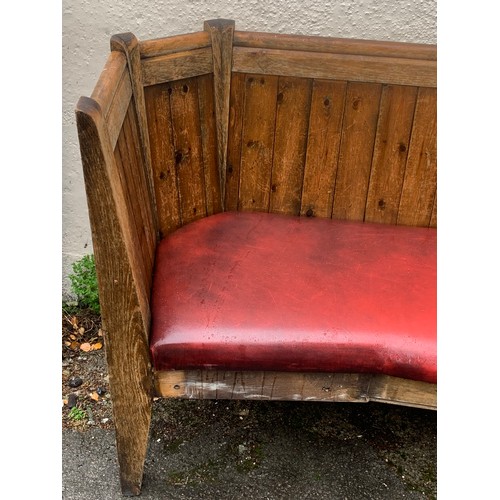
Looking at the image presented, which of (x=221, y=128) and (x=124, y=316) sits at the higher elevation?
(x=221, y=128)

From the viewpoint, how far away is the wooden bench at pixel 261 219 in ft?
5.15

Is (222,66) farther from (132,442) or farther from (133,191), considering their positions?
(132,442)

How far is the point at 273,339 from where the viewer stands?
1.57 metres

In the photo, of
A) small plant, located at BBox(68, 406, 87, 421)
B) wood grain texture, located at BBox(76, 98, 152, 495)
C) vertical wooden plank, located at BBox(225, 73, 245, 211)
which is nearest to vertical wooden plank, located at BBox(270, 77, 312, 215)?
vertical wooden plank, located at BBox(225, 73, 245, 211)

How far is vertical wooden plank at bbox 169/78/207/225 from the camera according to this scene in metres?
1.92

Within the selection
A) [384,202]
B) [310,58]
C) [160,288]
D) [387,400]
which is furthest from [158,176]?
[387,400]

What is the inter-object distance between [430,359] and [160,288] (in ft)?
2.31

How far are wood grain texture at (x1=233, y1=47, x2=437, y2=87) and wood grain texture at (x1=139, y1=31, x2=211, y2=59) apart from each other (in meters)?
0.10

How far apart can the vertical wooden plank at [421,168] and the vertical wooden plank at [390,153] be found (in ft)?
0.06

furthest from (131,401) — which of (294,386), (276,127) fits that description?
(276,127)

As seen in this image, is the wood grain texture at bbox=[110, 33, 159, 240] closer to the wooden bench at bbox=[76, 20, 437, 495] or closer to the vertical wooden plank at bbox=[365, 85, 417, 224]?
the wooden bench at bbox=[76, 20, 437, 495]

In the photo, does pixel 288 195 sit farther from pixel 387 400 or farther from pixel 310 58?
pixel 387 400

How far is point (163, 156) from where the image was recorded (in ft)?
6.41

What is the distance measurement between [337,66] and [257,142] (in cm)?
33
